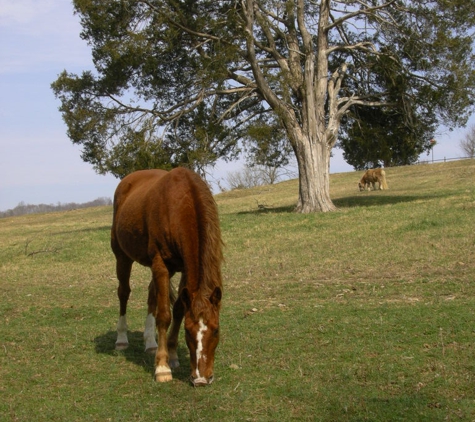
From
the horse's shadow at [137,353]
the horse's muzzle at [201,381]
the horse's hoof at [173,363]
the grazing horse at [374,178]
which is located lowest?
the horse's shadow at [137,353]

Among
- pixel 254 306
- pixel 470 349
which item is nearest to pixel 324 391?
pixel 470 349

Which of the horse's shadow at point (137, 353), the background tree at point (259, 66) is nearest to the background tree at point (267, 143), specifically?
A: the background tree at point (259, 66)

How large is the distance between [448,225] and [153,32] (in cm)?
1298

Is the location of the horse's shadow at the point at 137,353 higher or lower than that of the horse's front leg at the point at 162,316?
lower

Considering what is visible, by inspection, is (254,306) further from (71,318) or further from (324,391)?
(324,391)

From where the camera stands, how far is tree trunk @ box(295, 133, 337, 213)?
73.8 ft

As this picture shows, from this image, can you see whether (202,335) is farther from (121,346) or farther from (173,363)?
(121,346)

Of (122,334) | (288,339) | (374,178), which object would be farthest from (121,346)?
(374,178)

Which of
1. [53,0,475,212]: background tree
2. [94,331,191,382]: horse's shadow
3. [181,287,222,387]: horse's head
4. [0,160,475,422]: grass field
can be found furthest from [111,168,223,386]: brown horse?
[53,0,475,212]: background tree

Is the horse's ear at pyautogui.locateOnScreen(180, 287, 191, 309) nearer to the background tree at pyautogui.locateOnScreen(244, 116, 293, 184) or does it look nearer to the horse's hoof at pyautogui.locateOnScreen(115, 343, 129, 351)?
the horse's hoof at pyautogui.locateOnScreen(115, 343, 129, 351)

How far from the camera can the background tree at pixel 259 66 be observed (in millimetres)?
21797

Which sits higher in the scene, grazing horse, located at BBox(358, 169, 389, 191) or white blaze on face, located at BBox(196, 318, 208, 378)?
grazing horse, located at BBox(358, 169, 389, 191)

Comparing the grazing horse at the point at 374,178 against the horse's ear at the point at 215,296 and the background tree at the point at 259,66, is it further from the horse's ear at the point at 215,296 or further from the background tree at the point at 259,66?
the horse's ear at the point at 215,296

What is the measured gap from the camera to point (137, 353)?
704cm
